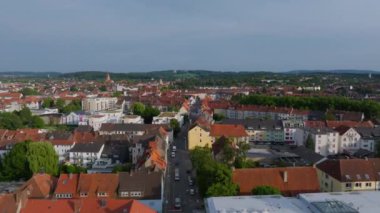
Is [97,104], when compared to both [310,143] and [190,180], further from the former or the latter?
[190,180]

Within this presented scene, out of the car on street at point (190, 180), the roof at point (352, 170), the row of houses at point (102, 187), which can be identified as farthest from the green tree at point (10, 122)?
the roof at point (352, 170)

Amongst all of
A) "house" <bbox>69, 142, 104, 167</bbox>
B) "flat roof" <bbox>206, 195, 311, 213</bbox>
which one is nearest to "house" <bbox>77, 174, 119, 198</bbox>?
"flat roof" <bbox>206, 195, 311, 213</bbox>

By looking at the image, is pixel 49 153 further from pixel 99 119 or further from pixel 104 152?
pixel 99 119

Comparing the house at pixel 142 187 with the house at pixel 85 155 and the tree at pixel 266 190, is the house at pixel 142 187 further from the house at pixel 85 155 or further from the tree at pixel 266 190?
the house at pixel 85 155

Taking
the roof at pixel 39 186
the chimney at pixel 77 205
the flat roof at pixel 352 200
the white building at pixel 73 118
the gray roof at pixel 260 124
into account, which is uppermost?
the flat roof at pixel 352 200

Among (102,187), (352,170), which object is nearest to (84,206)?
(102,187)

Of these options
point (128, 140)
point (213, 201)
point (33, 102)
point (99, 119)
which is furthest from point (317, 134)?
point (33, 102)

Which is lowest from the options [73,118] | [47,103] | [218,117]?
[73,118]
